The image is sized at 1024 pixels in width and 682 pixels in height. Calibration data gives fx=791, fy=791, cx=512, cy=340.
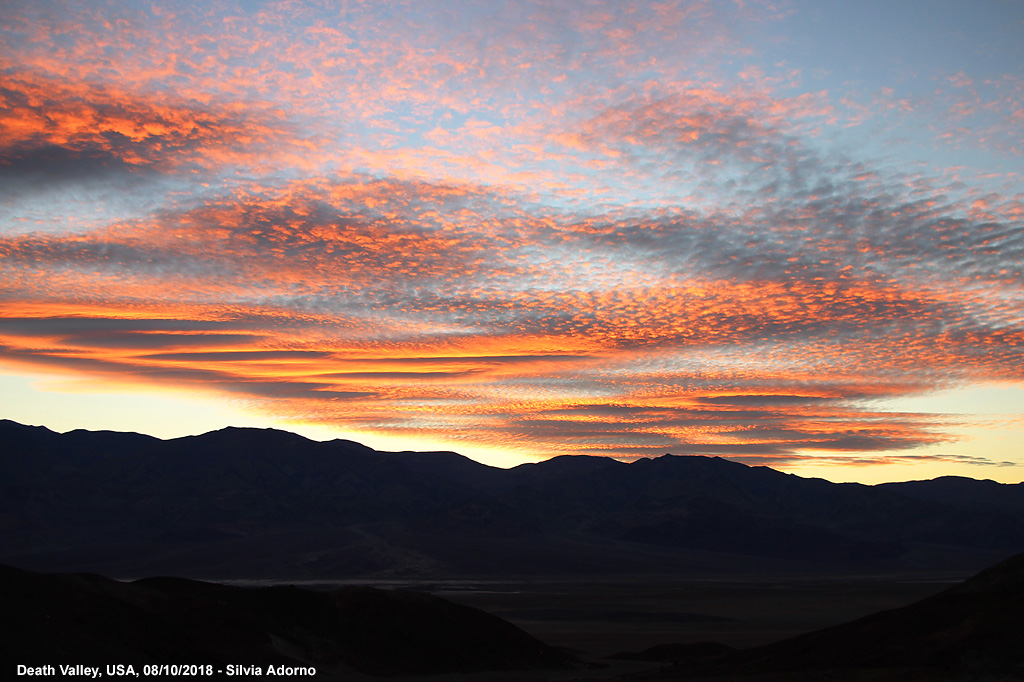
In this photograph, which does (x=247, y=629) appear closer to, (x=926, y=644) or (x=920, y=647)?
(x=920, y=647)

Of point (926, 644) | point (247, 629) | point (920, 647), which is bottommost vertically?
point (247, 629)

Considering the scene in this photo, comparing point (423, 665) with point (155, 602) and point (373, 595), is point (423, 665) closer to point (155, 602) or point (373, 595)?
point (373, 595)

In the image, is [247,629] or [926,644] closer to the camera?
[926,644]

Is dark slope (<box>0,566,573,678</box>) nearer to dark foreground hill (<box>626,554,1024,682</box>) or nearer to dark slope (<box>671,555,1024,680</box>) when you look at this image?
dark foreground hill (<box>626,554,1024,682</box>)

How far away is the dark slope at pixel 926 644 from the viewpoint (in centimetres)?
3020

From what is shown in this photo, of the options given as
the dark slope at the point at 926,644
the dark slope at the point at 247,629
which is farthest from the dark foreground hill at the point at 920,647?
the dark slope at the point at 247,629

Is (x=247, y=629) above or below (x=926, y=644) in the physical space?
below

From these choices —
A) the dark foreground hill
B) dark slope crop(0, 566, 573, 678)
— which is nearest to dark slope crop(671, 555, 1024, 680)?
the dark foreground hill

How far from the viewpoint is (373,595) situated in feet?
174

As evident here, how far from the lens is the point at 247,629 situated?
41625 mm

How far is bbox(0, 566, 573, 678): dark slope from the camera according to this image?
105 ft

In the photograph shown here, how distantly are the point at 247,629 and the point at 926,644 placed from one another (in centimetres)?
3273

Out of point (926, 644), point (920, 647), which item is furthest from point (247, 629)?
point (926, 644)

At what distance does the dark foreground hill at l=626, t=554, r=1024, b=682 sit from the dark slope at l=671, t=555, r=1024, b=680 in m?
0.03
